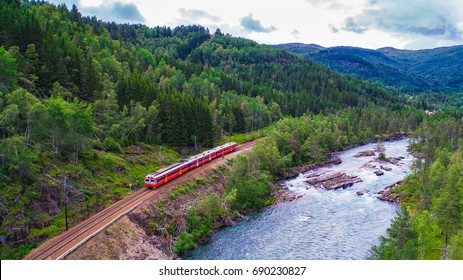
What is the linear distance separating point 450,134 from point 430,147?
46195 millimetres

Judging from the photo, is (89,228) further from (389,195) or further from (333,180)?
(389,195)

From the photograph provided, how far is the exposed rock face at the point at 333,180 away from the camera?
301 feet

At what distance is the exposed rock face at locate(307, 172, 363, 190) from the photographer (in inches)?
3614

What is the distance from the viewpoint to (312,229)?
211 feet

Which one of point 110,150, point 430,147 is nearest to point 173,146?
point 110,150

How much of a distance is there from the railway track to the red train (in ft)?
4.91

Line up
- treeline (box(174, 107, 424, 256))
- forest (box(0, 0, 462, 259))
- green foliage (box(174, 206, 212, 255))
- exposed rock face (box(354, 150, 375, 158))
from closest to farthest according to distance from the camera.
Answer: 1. forest (box(0, 0, 462, 259))
2. green foliage (box(174, 206, 212, 255))
3. treeline (box(174, 107, 424, 256))
4. exposed rock face (box(354, 150, 375, 158))

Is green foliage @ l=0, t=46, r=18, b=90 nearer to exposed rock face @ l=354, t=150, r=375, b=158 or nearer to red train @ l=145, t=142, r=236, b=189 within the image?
red train @ l=145, t=142, r=236, b=189

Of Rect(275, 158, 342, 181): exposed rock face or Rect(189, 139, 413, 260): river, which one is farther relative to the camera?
Rect(275, 158, 342, 181): exposed rock face

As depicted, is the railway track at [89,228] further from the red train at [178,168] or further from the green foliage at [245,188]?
the green foliage at [245,188]

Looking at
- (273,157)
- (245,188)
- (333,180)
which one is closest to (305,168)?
(333,180)

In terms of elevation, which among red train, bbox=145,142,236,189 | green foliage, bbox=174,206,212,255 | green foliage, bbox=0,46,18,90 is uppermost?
green foliage, bbox=0,46,18,90

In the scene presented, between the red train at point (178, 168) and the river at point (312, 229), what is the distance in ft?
53.3

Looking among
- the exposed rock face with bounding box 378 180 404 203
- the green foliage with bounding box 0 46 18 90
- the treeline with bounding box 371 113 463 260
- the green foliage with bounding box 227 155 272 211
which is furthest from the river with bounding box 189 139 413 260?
the green foliage with bounding box 0 46 18 90
